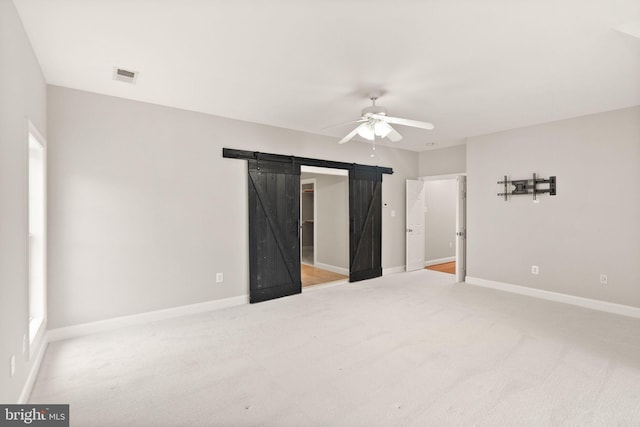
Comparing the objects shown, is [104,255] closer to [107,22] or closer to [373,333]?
[107,22]

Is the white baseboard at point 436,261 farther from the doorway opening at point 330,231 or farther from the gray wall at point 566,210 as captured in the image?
the doorway opening at point 330,231

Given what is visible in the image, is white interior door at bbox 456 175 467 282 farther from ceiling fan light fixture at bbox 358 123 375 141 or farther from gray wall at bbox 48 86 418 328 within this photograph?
gray wall at bbox 48 86 418 328

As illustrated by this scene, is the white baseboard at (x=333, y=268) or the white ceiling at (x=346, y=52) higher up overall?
the white ceiling at (x=346, y=52)

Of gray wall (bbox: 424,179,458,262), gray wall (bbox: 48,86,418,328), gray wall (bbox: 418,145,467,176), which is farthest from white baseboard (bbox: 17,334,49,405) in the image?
gray wall (bbox: 424,179,458,262)

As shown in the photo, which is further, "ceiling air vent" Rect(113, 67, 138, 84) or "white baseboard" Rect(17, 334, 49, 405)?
"ceiling air vent" Rect(113, 67, 138, 84)

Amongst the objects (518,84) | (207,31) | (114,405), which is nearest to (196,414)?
(114,405)

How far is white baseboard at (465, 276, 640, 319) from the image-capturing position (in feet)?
12.9

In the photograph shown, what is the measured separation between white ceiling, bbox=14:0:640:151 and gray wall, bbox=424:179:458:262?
3755 millimetres

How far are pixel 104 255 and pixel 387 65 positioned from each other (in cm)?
357

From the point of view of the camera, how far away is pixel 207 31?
2258mm

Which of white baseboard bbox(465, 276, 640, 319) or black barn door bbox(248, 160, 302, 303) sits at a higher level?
black barn door bbox(248, 160, 302, 303)

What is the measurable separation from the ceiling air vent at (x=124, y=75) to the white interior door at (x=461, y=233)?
5.22m

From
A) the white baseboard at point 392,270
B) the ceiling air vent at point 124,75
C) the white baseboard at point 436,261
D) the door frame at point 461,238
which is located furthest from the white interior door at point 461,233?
the ceiling air vent at point 124,75

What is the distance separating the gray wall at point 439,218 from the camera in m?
7.53
